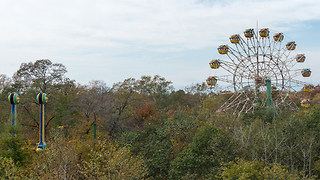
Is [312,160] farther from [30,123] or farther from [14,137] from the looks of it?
[30,123]

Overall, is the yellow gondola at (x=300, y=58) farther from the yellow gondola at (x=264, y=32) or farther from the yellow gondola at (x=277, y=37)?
the yellow gondola at (x=264, y=32)

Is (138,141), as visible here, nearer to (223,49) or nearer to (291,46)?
(223,49)

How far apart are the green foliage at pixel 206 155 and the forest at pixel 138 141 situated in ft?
0.16

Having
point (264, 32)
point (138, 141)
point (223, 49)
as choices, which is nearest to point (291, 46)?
point (264, 32)

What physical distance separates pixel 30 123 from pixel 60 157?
514 inches

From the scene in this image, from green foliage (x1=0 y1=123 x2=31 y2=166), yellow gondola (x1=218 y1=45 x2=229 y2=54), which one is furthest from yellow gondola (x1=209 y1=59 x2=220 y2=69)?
green foliage (x1=0 y1=123 x2=31 y2=166)

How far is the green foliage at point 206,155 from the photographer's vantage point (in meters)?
14.7

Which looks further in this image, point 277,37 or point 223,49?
point 277,37

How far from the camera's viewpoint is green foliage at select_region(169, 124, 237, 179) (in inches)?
577

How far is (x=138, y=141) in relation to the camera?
20484 mm

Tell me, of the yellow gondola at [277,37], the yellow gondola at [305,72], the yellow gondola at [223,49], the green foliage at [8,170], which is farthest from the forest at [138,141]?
the yellow gondola at [277,37]

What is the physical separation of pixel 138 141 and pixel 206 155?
678 centimetres

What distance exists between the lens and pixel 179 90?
47.6 m

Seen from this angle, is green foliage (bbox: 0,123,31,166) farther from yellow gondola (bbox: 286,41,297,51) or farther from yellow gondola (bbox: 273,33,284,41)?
yellow gondola (bbox: 286,41,297,51)
